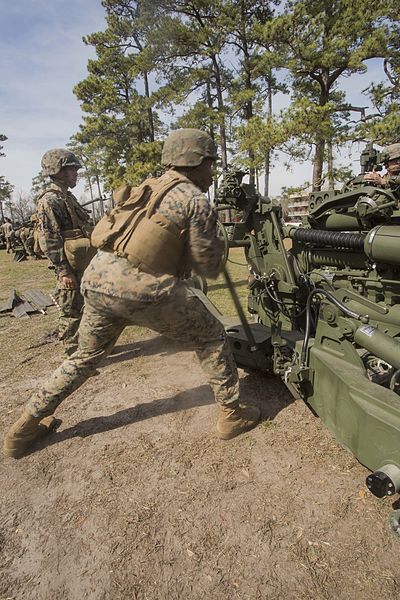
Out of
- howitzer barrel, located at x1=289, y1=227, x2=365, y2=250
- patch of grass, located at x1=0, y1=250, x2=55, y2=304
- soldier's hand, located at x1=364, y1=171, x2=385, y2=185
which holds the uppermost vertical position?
soldier's hand, located at x1=364, y1=171, x2=385, y2=185

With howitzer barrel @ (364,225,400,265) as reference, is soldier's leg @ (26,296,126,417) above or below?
below

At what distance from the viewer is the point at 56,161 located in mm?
3889

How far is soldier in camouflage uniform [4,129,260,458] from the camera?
2338mm

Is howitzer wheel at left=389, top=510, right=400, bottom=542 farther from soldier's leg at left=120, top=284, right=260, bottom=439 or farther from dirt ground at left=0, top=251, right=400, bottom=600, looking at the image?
soldier's leg at left=120, top=284, right=260, bottom=439

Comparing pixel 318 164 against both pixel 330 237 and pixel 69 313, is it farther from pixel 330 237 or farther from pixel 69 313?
pixel 69 313

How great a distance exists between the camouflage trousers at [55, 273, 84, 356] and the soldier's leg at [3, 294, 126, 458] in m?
1.49

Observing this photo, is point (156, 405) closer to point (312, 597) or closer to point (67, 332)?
point (67, 332)

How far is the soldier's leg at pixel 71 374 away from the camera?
2.58 m

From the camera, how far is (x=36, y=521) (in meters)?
2.23

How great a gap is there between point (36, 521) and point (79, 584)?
514 mm

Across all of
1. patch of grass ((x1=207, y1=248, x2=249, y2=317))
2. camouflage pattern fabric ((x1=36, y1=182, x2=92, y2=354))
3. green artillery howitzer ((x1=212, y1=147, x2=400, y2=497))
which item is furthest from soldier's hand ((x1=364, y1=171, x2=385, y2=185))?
camouflage pattern fabric ((x1=36, y1=182, x2=92, y2=354))

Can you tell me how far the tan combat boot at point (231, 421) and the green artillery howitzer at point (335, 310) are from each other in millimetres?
396

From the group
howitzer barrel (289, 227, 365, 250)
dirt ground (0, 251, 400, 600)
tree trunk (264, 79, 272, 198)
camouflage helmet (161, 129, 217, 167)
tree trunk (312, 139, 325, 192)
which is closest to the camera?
dirt ground (0, 251, 400, 600)

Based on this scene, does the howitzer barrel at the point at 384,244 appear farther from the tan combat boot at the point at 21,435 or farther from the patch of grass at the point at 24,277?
the patch of grass at the point at 24,277
